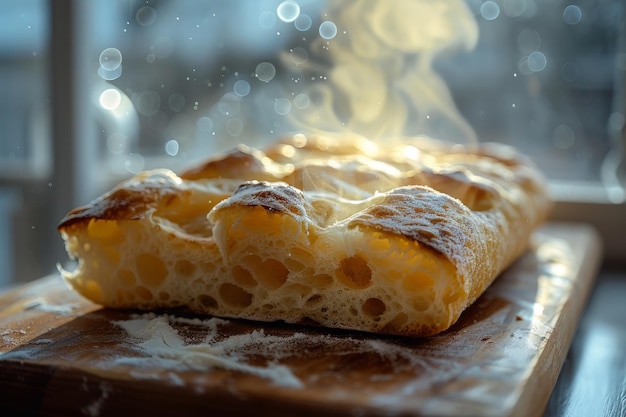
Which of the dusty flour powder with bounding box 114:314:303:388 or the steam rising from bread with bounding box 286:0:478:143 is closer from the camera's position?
the dusty flour powder with bounding box 114:314:303:388

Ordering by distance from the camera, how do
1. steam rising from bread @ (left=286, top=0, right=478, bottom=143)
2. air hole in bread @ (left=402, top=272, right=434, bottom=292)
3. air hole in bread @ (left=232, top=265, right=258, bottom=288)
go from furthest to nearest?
steam rising from bread @ (left=286, top=0, right=478, bottom=143), air hole in bread @ (left=232, top=265, right=258, bottom=288), air hole in bread @ (left=402, top=272, right=434, bottom=292)

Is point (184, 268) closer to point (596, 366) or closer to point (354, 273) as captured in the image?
point (354, 273)

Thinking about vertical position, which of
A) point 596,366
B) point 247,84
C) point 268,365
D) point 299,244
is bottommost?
point 596,366

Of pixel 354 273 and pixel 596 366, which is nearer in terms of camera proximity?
pixel 354 273

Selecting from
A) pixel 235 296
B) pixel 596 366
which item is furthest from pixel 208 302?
pixel 596 366

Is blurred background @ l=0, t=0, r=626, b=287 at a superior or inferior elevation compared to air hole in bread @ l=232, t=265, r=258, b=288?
superior

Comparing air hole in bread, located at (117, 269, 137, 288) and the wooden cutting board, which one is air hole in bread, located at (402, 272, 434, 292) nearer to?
the wooden cutting board

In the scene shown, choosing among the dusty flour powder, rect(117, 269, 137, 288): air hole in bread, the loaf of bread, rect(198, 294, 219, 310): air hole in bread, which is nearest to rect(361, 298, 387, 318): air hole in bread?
the loaf of bread
